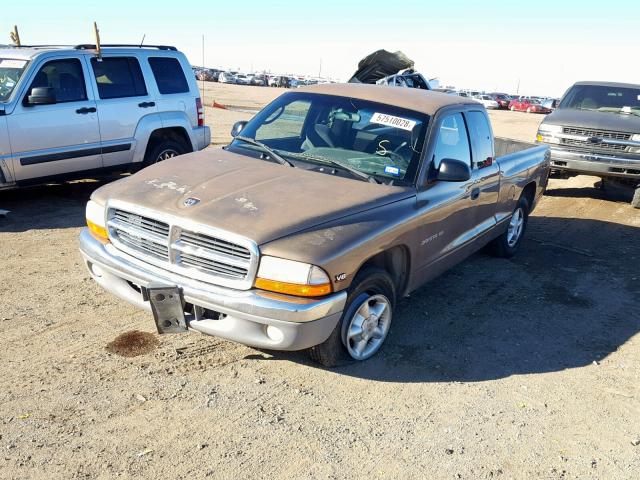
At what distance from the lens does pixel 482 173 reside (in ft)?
17.8

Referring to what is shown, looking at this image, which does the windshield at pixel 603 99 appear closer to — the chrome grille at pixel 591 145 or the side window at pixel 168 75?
the chrome grille at pixel 591 145

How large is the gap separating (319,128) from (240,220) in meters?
1.68

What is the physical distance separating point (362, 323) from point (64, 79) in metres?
5.63

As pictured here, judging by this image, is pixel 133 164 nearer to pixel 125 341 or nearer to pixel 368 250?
pixel 125 341

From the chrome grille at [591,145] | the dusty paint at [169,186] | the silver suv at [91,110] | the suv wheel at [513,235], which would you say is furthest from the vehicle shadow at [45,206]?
the chrome grille at [591,145]

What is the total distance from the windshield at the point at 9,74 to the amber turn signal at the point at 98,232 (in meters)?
3.93

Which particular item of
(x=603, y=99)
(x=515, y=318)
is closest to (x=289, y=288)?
(x=515, y=318)

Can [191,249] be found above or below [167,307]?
above

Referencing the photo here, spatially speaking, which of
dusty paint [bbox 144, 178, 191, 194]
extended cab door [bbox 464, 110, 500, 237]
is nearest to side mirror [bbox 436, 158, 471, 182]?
extended cab door [bbox 464, 110, 500, 237]

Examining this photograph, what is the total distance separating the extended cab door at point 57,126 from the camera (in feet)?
23.2

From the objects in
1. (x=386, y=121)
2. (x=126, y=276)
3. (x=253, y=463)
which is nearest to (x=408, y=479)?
(x=253, y=463)

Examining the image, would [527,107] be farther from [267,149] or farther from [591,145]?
[267,149]

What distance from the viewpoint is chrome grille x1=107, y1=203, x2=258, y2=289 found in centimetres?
344

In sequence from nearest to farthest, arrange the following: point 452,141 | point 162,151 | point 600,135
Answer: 1. point 452,141
2. point 162,151
3. point 600,135
